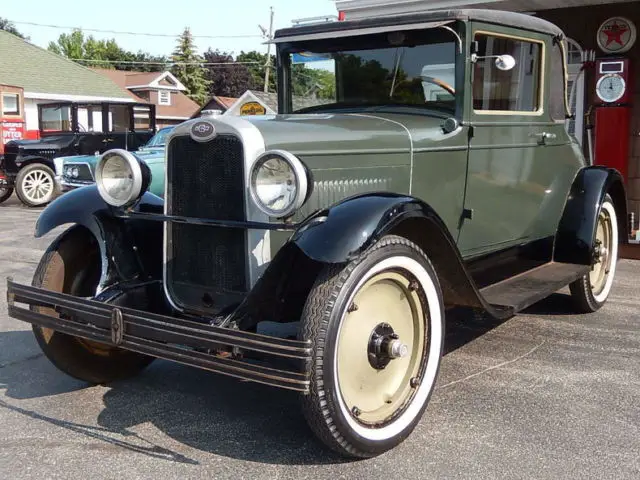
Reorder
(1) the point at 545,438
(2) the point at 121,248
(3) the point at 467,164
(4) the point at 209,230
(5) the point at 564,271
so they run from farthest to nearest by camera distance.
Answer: (5) the point at 564,271 → (3) the point at 467,164 → (2) the point at 121,248 → (4) the point at 209,230 → (1) the point at 545,438

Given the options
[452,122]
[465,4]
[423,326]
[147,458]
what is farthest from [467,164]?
[465,4]

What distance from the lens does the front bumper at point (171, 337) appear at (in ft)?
8.36

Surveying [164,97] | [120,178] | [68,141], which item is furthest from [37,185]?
[164,97]

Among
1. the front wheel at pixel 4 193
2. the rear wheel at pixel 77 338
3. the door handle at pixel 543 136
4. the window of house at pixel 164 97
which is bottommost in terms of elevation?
the front wheel at pixel 4 193

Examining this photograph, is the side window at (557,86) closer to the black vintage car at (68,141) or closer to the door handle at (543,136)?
the door handle at (543,136)

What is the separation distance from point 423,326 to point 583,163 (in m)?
2.61

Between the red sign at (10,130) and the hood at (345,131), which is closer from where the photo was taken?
the hood at (345,131)

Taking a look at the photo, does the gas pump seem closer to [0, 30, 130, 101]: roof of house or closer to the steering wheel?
the steering wheel

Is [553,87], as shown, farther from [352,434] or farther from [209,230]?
[352,434]

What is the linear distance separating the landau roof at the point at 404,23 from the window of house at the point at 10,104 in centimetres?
1571

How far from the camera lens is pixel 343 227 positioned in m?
2.74

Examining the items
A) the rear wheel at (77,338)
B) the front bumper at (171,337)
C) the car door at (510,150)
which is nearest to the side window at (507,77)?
the car door at (510,150)

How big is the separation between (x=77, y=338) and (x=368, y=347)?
1548mm

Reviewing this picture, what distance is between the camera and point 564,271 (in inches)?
181
